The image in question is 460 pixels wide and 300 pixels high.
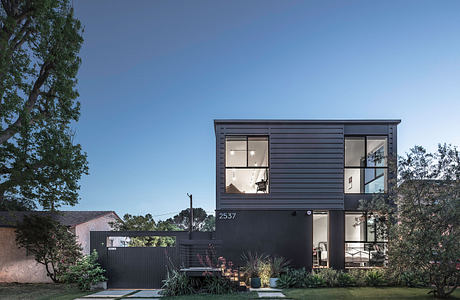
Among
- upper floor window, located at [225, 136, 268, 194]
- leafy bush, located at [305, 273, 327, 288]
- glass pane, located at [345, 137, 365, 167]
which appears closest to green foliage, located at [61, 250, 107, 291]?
upper floor window, located at [225, 136, 268, 194]

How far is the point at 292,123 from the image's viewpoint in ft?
36.4

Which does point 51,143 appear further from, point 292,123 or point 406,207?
point 406,207

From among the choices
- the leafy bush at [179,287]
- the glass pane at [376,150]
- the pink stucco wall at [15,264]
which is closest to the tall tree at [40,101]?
the pink stucco wall at [15,264]

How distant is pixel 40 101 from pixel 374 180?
38.0ft

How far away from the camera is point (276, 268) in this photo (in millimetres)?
10156

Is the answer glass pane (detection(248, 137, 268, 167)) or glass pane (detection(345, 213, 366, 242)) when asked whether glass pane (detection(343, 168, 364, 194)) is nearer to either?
glass pane (detection(345, 213, 366, 242))

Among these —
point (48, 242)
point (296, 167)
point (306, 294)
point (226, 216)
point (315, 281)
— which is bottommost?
point (315, 281)

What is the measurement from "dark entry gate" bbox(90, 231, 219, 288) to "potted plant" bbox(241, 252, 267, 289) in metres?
1.50

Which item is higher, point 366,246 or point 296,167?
point 296,167

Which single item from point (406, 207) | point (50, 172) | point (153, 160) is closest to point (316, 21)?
point (406, 207)

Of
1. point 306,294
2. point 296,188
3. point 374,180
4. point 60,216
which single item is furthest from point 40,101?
point 374,180

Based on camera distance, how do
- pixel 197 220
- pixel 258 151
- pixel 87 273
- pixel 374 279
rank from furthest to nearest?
pixel 197 220, pixel 258 151, pixel 87 273, pixel 374 279

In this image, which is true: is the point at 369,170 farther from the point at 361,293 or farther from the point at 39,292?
the point at 39,292

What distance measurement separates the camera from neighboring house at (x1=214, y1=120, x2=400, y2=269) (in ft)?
35.2
